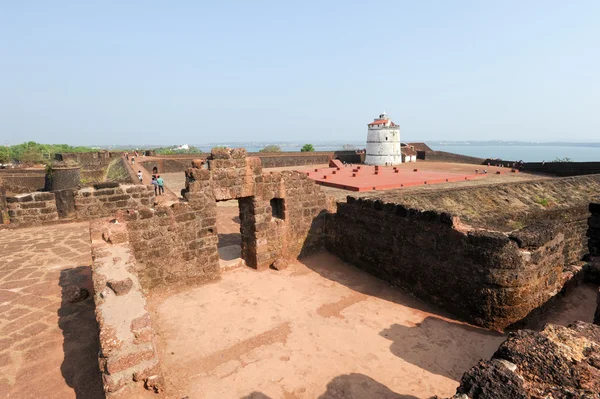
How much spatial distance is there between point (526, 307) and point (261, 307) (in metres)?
4.87

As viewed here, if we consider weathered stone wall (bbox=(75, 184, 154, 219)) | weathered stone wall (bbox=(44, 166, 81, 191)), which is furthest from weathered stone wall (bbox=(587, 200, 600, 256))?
weathered stone wall (bbox=(44, 166, 81, 191))

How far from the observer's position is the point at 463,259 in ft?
19.6

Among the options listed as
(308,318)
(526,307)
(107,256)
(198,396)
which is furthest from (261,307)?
(526,307)

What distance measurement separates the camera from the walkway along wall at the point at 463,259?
18.1 ft

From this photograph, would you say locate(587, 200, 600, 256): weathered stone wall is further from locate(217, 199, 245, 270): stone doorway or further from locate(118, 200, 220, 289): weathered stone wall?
locate(118, 200, 220, 289): weathered stone wall

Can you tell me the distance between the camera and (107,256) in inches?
222

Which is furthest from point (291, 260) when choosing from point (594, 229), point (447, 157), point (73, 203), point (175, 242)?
point (447, 157)

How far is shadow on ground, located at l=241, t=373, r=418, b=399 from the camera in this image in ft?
14.1

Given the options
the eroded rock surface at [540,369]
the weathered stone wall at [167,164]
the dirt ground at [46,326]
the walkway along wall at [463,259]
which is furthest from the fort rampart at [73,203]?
the weathered stone wall at [167,164]

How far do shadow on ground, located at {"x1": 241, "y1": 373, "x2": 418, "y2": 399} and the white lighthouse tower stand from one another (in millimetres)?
29313

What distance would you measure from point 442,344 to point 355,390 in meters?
1.92

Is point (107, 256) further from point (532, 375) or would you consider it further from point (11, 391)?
point (532, 375)

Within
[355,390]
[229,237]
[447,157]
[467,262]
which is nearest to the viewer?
[355,390]

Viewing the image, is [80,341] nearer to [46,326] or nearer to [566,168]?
[46,326]
